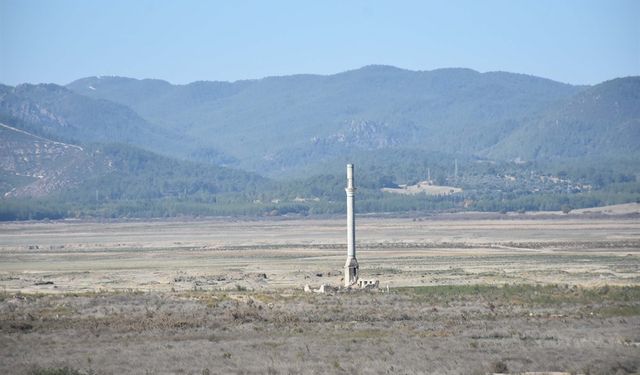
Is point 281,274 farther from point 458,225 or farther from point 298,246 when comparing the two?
point 458,225

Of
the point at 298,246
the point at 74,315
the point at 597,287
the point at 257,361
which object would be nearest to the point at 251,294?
the point at 74,315

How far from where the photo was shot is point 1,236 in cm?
14288

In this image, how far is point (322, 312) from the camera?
5484 centimetres

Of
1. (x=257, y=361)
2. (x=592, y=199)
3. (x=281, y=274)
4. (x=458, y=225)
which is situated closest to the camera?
(x=257, y=361)

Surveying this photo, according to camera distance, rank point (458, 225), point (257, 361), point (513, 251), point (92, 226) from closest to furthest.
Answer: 1. point (257, 361)
2. point (513, 251)
3. point (458, 225)
4. point (92, 226)

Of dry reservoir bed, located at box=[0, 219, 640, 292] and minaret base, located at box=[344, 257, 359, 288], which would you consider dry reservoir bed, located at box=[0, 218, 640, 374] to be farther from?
minaret base, located at box=[344, 257, 359, 288]

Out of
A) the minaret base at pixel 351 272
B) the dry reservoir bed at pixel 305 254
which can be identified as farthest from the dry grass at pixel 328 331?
the dry reservoir bed at pixel 305 254

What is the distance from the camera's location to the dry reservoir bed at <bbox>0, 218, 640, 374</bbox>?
4172 centimetres

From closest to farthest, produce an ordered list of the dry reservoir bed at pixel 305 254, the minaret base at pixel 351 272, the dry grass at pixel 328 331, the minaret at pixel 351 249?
1. the dry grass at pixel 328 331
2. the minaret base at pixel 351 272
3. the minaret at pixel 351 249
4. the dry reservoir bed at pixel 305 254

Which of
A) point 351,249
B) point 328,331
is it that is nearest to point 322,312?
point 328,331

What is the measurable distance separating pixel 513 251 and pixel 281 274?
27.8 metres

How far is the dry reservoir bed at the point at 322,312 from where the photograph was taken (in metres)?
41.7

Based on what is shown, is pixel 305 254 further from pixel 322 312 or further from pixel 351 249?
pixel 322 312

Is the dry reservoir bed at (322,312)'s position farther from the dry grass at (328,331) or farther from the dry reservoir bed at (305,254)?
the dry reservoir bed at (305,254)
